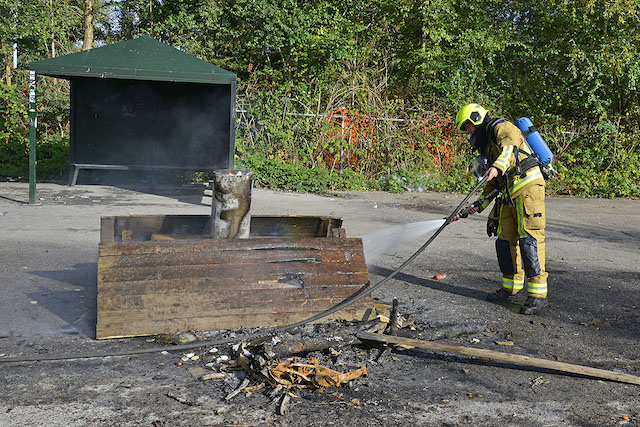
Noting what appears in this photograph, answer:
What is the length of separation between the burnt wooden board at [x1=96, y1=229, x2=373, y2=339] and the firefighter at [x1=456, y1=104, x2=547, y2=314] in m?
1.58

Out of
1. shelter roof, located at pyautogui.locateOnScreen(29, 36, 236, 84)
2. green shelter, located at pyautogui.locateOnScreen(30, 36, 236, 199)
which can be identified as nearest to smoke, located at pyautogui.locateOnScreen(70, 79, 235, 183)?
green shelter, located at pyautogui.locateOnScreen(30, 36, 236, 199)

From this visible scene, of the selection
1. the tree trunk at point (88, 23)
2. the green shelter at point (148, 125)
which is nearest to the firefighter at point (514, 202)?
the green shelter at point (148, 125)

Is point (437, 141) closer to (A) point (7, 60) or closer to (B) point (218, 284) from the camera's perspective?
(B) point (218, 284)

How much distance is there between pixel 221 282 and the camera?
14.4ft

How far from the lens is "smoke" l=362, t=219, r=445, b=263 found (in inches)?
294

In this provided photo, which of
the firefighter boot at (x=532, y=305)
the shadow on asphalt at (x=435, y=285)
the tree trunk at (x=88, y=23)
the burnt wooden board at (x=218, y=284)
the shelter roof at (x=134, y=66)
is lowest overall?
the shadow on asphalt at (x=435, y=285)

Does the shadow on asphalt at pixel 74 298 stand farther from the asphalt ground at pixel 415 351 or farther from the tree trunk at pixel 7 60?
the tree trunk at pixel 7 60

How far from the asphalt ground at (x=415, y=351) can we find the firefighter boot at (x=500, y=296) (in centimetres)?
12

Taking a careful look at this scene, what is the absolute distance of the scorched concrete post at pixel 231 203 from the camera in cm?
550

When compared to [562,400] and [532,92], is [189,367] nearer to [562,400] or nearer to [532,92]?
[562,400]

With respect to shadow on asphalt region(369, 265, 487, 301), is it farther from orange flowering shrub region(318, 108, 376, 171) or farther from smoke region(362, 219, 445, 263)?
orange flowering shrub region(318, 108, 376, 171)

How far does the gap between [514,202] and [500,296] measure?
0.89 metres

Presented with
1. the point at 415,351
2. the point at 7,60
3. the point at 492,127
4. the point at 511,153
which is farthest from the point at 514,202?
the point at 7,60

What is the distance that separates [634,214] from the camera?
38.8 feet
